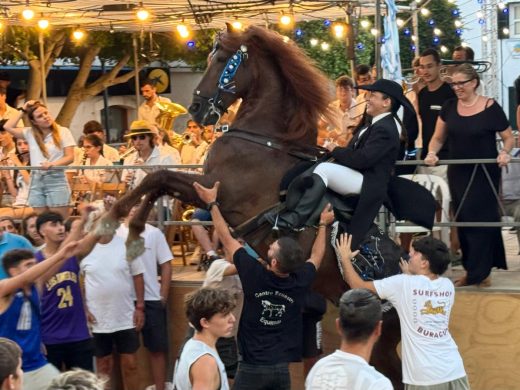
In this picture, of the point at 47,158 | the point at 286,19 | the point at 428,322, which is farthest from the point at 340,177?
the point at 286,19

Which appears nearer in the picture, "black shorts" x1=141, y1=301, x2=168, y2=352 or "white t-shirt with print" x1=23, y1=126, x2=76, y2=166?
"black shorts" x1=141, y1=301, x2=168, y2=352

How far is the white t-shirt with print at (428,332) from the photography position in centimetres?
746

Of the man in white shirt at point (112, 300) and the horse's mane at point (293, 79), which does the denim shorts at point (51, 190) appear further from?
the horse's mane at point (293, 79)

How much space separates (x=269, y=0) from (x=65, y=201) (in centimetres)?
581

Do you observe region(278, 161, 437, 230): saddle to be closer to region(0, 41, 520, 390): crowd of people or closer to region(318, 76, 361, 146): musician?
region(0, 41, 520, 390): crowd of people

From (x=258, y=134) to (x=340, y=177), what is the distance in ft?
2.91

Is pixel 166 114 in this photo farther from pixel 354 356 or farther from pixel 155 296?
pixel 354 356

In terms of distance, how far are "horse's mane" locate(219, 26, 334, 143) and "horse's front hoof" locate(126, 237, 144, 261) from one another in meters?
1.54

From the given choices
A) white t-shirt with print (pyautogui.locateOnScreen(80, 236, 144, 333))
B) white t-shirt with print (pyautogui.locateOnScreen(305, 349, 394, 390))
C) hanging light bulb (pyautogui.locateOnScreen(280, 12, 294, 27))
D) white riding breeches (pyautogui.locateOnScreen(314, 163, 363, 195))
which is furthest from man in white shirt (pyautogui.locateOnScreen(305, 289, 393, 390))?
hanging light bulb (pyautogui.locateOnScreen(280, 12, 294, 27))

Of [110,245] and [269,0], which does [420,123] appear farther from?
[269,0]

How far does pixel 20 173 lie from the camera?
11.6 m

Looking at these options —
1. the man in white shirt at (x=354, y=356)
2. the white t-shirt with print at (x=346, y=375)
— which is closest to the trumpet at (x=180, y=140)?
the man in white shirt at (x=354, y=356)

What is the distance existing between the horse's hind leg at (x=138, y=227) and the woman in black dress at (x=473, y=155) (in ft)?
8.03

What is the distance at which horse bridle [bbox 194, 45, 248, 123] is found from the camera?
8.84m
